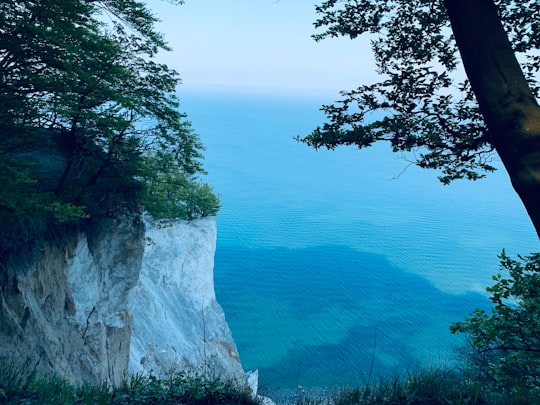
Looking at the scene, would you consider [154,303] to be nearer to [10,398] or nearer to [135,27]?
[135,27]

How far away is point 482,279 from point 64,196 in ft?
163

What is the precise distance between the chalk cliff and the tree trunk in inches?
134

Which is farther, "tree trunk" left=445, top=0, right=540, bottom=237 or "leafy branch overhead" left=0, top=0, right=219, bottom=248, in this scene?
"leafy branch overhead" left=0, top=0, right=219, bottom=248

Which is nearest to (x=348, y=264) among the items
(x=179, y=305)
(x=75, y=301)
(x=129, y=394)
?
(x=179, y=305)

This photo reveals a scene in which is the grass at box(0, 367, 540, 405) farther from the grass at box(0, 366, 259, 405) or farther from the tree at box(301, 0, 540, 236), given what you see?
the tree at box(301, 0, 540, 236)

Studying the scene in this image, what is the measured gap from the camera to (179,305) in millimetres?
23969

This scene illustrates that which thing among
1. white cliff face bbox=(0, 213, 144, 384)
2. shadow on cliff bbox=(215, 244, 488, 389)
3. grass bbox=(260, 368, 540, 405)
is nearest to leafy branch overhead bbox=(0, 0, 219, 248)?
white cliff face bbox=(0, 213, 144, 384)

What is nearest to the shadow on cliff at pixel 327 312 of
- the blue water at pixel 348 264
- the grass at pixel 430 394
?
the blue water at pixel 348 264

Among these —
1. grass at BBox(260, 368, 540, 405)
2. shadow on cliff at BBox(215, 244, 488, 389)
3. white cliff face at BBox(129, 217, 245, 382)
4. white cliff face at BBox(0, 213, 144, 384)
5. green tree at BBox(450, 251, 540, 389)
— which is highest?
green tree at BBox(450, 251, 540, 389)

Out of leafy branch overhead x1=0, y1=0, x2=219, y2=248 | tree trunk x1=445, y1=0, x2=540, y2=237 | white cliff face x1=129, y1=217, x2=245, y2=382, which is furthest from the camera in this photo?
white cliff face x1=129, y1=217, x2=245, y2=382

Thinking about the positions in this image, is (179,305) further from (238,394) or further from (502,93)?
(502,93)

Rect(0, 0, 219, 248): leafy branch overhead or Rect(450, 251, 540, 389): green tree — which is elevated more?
Rect(0, 0, 219, 248): leafy branch overhead

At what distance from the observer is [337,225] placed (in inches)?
2443

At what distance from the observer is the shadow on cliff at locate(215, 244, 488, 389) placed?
29.5m
